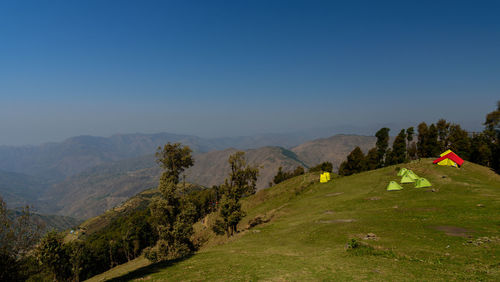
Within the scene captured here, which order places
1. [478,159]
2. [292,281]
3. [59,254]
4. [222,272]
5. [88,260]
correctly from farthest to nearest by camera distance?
[88,260] → [478,159] → [59,254] → [222,272] → [292,281]

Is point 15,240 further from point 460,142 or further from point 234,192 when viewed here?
point 460,142

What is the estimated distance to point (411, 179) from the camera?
5378 centimetres

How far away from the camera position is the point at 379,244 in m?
25.1

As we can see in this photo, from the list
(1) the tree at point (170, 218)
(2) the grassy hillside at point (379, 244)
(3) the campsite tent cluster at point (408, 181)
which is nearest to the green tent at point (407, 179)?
(3) the campsite tent cluster at point (408, 181)

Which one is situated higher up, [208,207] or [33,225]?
[33,225]

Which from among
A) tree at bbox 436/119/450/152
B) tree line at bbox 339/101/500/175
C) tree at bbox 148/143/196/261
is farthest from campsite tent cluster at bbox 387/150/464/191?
tree at bbox 436/119/450/152

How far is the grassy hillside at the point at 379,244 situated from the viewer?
17.7 m

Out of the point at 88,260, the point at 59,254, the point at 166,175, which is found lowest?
the point at 88,260

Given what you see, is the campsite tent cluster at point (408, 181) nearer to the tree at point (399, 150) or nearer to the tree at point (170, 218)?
A: the tree at point (170, 218)

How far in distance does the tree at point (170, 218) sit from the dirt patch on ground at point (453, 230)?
3720cm

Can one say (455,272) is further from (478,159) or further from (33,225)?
(478,159)

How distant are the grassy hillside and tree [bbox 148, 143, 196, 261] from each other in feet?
37.9

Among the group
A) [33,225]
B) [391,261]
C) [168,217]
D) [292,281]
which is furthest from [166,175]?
[391,261]

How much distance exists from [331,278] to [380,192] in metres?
40.9
